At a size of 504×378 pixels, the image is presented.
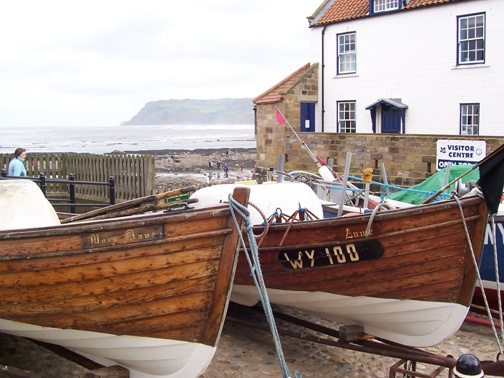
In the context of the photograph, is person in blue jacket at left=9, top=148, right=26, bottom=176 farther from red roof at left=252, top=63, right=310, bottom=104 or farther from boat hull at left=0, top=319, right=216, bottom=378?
red roof at left=252, top=63, right=310, bottom=104

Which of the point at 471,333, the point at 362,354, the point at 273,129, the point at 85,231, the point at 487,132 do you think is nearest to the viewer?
the point at 85,231

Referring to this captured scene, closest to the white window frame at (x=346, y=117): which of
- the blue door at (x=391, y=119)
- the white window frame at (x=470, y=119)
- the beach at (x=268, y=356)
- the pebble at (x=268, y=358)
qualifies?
the blue door at (x=391, y=119)

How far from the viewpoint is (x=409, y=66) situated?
2247 cm

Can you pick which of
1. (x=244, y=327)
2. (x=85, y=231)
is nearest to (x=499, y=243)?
(x=244, y=327)

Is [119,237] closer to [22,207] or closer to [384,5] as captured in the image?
[22,207]

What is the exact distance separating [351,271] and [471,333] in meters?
2.50

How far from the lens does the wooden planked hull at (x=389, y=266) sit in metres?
5.93

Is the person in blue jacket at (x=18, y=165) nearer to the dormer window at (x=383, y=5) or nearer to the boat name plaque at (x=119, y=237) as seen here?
the boat name plaque at (x=119, y=237)

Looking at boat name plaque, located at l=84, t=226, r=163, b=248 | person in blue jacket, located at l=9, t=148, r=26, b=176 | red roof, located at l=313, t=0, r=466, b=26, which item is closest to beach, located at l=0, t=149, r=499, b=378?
boat name plaque, located at l=84, t=226, r=163, b=248

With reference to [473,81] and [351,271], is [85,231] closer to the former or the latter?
[351,271]

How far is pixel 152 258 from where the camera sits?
16.7ft

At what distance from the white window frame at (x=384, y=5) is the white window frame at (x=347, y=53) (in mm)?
1386

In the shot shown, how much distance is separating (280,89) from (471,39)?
758 centimetres

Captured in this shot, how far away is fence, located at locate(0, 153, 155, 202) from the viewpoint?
13.4m
